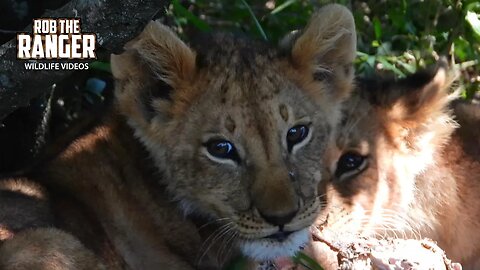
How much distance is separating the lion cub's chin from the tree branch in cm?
82

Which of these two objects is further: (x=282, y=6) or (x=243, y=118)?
(x=282, y=6)

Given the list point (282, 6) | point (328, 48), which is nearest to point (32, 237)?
point (328, 48)

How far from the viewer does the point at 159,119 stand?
11.7 feet

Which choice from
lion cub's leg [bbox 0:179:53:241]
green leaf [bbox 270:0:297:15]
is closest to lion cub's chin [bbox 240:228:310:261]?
lion cub's leg [bbox 0:179:53:241]

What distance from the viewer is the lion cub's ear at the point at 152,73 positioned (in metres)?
3.42

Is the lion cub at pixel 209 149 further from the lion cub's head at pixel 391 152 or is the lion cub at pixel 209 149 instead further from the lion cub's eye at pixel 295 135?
the lion cub's head at pixel 391 152

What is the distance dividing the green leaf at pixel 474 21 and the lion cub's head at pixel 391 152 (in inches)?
15.3

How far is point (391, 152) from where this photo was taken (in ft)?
13.2

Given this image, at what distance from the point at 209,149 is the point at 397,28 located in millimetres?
2060

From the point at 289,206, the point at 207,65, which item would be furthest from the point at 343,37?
the point at 289,206

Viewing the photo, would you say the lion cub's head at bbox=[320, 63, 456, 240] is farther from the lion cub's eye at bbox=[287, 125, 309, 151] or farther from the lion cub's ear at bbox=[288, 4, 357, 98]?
the lion cub's eye at bbox=[287, 125, 309, 151]

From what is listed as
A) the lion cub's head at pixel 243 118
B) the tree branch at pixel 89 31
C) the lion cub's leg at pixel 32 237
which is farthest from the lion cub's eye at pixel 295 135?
the lion cub's leg at pixel 32 237

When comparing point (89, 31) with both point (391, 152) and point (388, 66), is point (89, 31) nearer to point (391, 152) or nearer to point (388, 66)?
point (391, 152)

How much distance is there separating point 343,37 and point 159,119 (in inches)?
29.2
